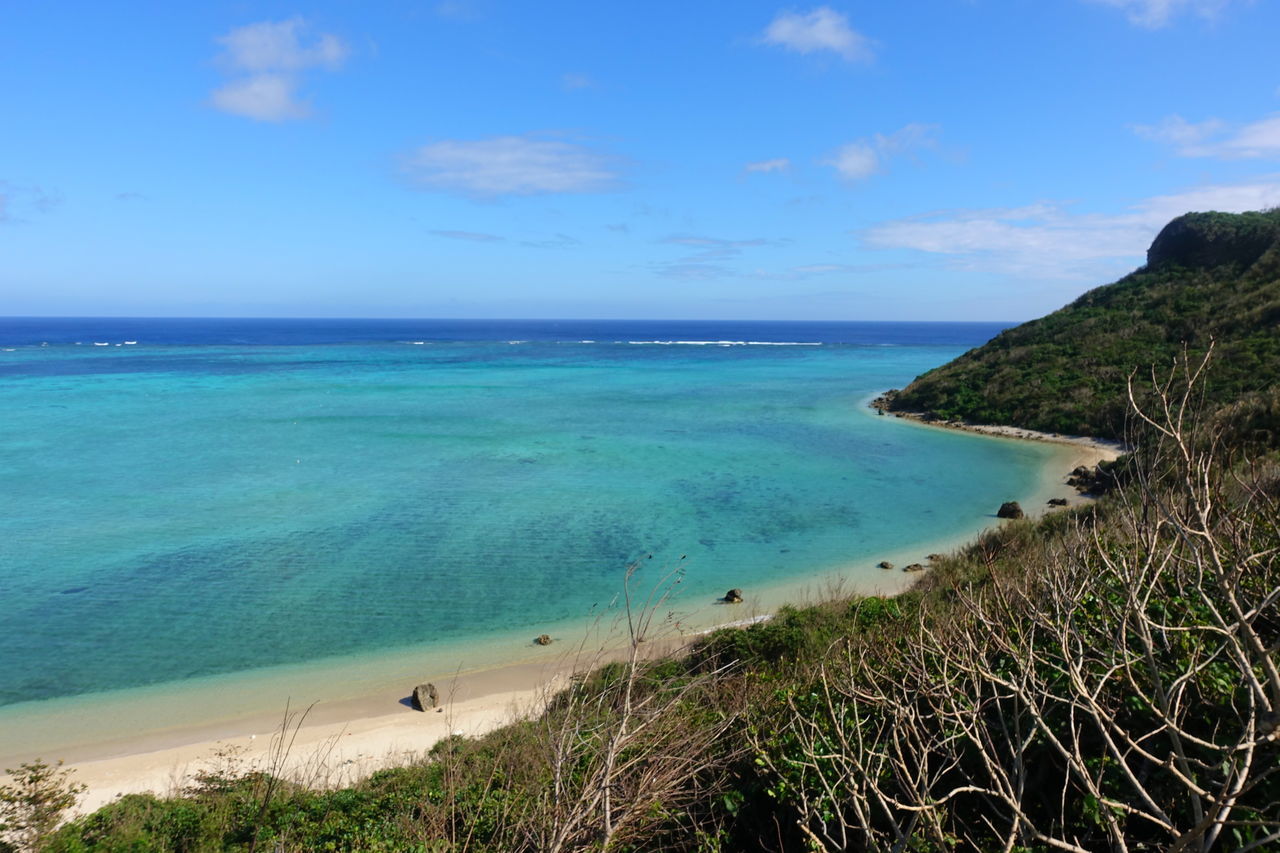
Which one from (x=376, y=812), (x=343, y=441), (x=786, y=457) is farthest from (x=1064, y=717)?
(x=343, y=441)

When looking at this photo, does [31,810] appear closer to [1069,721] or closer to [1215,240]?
[1069,721]

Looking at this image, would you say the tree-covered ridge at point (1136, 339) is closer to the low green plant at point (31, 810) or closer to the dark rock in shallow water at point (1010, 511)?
the dark rock in shallow water at point (1010, 511)

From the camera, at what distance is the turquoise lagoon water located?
47.6 ft

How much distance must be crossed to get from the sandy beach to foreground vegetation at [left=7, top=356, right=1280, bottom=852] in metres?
1.07

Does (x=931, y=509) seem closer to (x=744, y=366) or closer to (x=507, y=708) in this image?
(x=507, y=708)

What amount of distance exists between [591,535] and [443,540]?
12.3 ft

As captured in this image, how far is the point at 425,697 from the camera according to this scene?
38.0ft

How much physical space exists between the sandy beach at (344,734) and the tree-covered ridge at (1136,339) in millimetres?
24690

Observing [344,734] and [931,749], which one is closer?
[931,749]

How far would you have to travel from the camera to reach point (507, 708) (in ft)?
37.0

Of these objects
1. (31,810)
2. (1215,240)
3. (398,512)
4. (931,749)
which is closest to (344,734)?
(31,810)

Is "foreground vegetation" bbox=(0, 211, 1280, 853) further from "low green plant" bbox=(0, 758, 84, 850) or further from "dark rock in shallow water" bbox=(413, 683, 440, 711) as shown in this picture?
"dark rock in shallow water" bbox=(413, 683, 440, 711)

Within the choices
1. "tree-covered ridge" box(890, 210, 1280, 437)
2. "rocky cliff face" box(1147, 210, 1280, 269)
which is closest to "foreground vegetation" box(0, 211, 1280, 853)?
"tree-covered ridge" box(890, 210, 1280, 437)

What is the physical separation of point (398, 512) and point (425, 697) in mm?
11426
